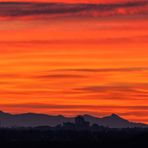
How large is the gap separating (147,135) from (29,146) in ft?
75.0

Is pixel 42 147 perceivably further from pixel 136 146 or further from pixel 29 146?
pixel 136 146

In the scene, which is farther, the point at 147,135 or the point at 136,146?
the point at 147,135

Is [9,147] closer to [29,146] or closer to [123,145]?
[29,146]

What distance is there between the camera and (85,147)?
140875 mm

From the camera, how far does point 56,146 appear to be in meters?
145

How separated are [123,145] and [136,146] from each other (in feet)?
17.6

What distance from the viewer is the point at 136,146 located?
138 m

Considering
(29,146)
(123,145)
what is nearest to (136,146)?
(123,145)

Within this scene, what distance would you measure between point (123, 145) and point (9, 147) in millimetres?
16928

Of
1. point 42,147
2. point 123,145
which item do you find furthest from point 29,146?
point 123,145

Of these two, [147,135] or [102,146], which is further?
[147,135]

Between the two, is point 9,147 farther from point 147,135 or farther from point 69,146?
point 147,135

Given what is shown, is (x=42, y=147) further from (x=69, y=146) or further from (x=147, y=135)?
(x=147, y=135)

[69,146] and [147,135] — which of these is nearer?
[69,146]
